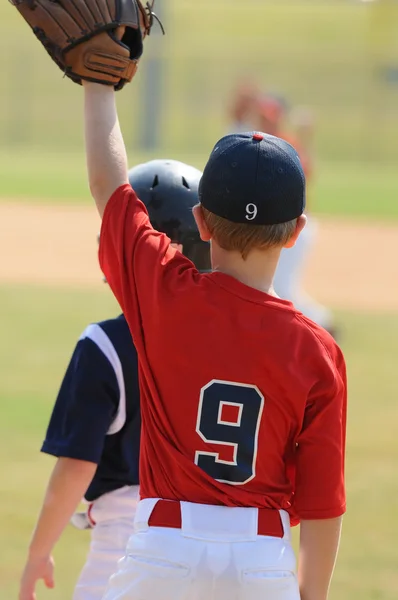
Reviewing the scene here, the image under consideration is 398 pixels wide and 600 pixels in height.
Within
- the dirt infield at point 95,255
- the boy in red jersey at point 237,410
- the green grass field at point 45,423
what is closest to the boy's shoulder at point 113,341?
the boy in red jersey at point 237,410

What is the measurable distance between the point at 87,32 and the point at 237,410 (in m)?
0.98

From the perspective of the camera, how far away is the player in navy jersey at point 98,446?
2689 mm

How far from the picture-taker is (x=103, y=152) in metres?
2.35

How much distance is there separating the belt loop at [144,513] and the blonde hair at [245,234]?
23.0 inches

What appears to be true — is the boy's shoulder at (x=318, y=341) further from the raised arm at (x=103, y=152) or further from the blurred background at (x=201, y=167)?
the blurred background at (x=201, y=167)

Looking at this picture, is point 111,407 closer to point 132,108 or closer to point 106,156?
point 106,156

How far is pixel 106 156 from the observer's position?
235 cm

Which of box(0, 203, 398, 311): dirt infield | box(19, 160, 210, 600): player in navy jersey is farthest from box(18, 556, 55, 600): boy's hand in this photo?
box(0, 203, 398, 311): dirt infield

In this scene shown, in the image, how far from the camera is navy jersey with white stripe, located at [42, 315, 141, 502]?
2689mm

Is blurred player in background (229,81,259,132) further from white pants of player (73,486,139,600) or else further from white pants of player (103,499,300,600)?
white pants of player (103,499,300,600)

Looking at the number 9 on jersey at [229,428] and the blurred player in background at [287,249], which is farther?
the blurred player in background at [287,249]

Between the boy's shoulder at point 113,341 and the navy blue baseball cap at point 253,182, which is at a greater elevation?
the navy blue baseball cap at point 253,182

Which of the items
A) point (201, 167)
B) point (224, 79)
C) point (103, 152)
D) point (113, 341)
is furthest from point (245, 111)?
point (224, 79)

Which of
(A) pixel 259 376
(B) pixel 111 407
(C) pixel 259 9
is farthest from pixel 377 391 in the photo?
(C) pixel 259 9
